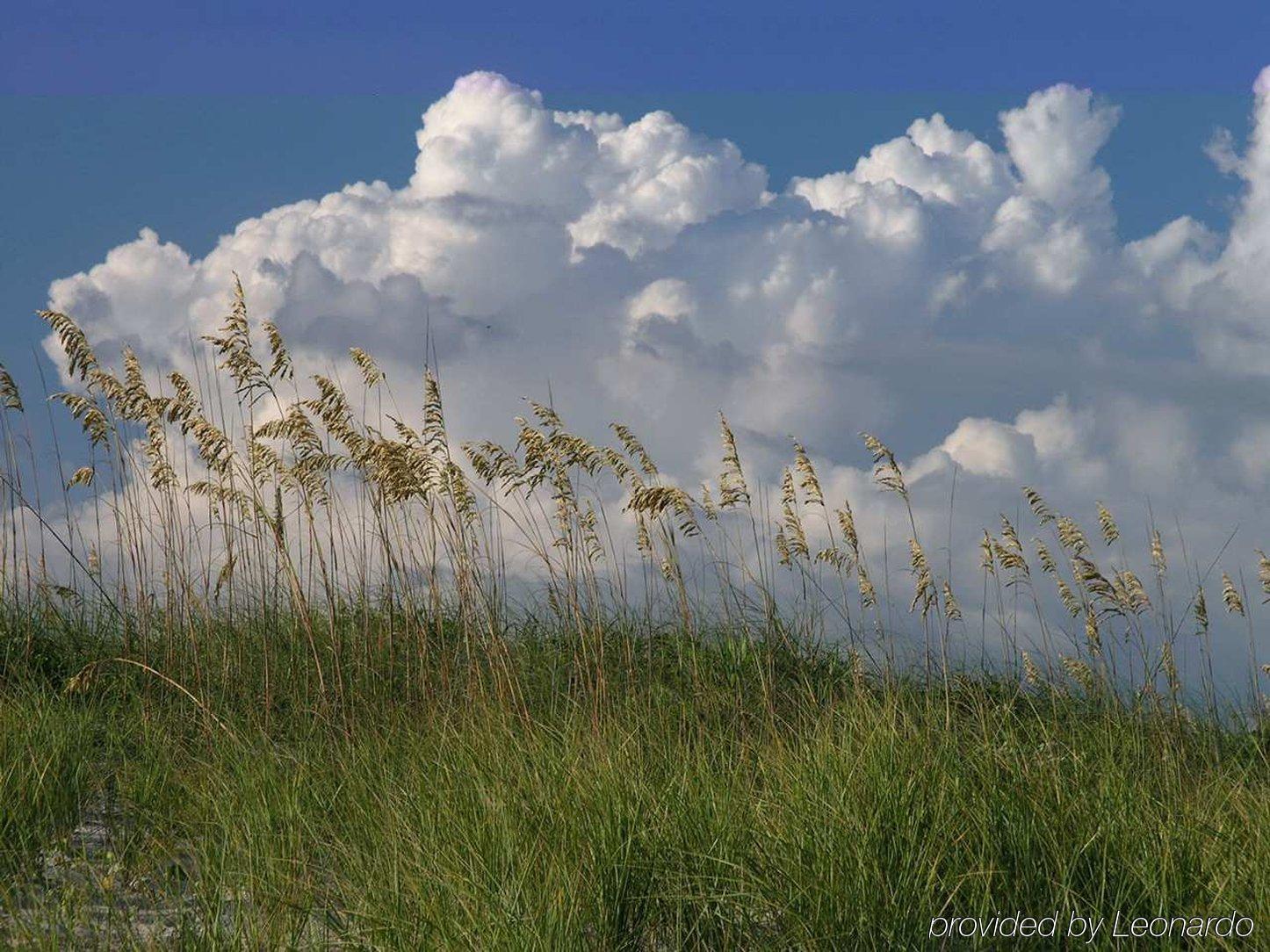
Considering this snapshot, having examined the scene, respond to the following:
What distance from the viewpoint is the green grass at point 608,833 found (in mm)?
3078

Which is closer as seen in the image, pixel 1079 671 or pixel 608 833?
pixel 608 833

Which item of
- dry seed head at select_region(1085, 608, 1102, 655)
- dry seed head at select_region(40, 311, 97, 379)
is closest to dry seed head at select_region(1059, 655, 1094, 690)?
dry seed head at select_region(1085, 608, 1102, 655)

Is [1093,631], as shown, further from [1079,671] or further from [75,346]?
[75,346]

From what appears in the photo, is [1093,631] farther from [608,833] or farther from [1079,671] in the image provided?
[608,833]

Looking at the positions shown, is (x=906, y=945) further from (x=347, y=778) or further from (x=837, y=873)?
(x=347, y=778)

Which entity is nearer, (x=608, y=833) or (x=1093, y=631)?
(x=608, y=833)

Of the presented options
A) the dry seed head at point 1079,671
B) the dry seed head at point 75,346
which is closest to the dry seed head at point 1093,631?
the dry seed head at point 1079,671

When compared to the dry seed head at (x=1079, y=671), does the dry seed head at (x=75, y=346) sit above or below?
above

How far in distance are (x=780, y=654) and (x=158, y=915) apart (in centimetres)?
415

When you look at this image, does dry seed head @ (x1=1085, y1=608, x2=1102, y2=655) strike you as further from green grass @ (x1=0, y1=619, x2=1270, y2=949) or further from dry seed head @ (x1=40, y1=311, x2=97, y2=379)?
dry seed head @ (x1=40, y1=311, x2=97, y2=379)

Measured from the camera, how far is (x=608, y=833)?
11.0 feet

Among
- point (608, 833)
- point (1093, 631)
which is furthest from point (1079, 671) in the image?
point (608, 833)

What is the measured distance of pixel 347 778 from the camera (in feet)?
14.8

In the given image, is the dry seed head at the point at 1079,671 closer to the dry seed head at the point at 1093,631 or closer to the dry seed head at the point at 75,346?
the dry seed head at the point at 1093,631
